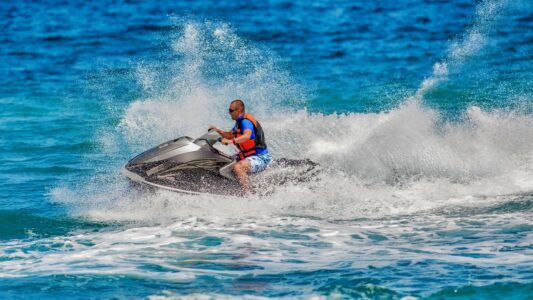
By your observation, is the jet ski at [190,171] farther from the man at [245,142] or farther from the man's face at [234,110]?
the man's face at [234,110]

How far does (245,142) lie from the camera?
11.3m

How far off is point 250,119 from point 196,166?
3.03 feet

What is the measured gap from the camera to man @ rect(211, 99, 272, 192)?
11031 mm

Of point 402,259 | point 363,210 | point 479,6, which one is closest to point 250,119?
point 363,210

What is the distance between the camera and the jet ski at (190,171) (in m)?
10.8

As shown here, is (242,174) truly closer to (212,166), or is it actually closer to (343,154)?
(212,166)

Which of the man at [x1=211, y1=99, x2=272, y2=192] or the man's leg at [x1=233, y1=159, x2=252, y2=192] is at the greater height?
the man at [x1=211, y1=99, x2=272, y2=192]

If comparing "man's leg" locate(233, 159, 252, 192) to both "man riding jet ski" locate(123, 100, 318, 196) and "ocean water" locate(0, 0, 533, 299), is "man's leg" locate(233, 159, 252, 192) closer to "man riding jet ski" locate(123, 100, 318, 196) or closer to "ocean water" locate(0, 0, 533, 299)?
"man riding jet ski" locate(123, 100, 318, 196)

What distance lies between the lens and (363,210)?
1108cm

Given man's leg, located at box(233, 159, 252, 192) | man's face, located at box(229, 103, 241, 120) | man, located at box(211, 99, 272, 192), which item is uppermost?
man's face, located at box(229, 103, 241, 120)

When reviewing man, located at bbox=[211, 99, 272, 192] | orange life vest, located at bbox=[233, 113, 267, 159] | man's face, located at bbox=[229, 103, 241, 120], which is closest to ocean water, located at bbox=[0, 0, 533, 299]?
man, located at bbox=[211, 99, 272, 192]

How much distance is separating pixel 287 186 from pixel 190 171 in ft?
4.18

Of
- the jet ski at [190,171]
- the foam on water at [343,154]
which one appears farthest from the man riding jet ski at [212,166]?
the foam on water at [343,154]

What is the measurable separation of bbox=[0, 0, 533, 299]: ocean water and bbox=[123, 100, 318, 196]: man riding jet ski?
197 millimetres
